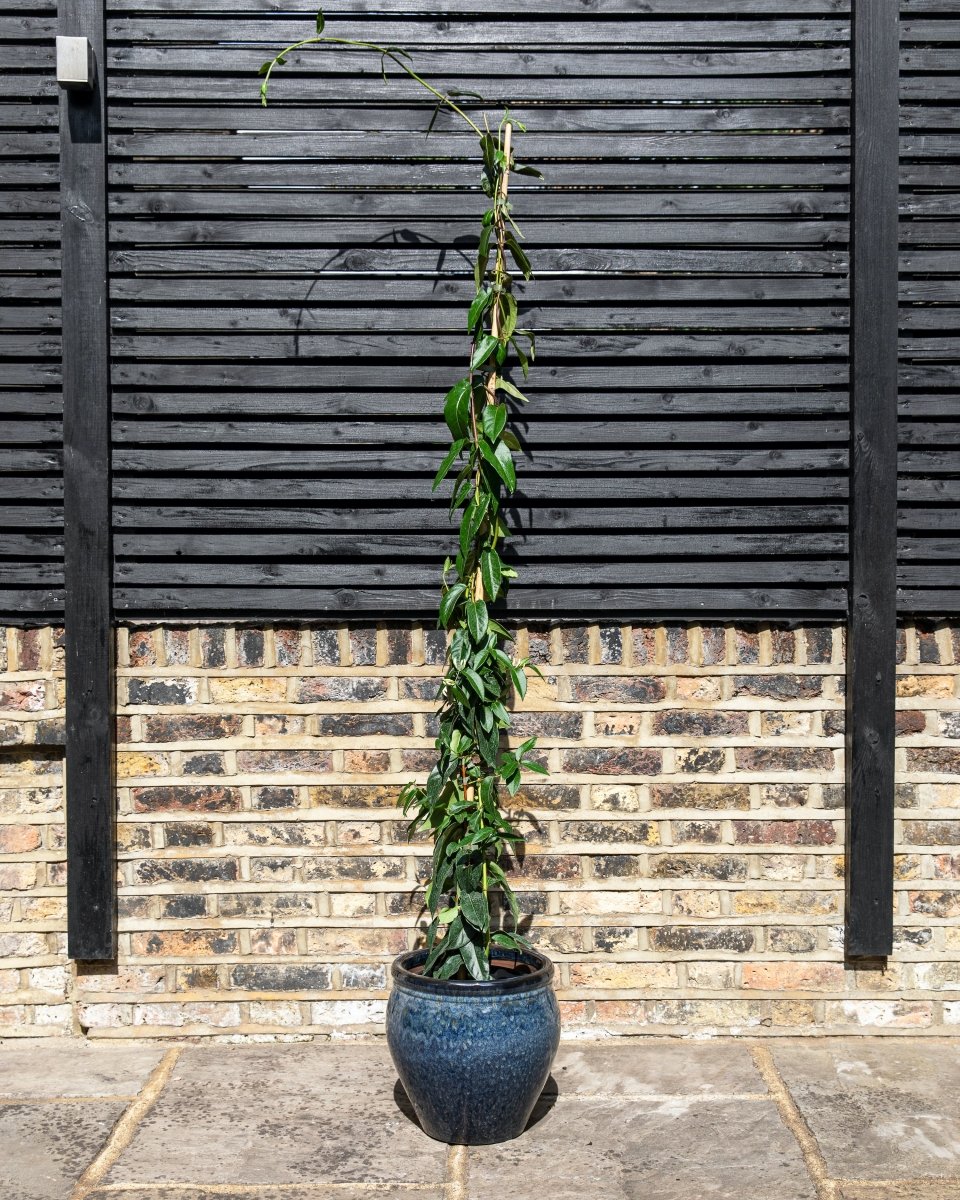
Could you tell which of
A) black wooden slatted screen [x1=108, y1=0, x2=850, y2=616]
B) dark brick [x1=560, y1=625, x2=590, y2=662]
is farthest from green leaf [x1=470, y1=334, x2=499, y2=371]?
dark brick [x1=560, y1=625, x2=590, y2=662]

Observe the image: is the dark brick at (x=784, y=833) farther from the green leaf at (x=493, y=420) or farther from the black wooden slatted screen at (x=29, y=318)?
the black wooden slatted screen at (x=29, y=318)

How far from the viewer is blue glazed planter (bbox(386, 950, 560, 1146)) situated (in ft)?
9.87

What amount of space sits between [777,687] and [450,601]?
1177mm

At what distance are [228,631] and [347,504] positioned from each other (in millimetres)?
566

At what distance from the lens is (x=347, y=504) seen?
Result: 3740mm

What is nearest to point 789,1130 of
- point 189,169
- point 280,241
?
point 280,241

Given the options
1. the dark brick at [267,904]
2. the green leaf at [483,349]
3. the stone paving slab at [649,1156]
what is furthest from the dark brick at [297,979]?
the green leaf at [483,349]

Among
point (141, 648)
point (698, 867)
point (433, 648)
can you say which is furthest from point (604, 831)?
point (141, 648)

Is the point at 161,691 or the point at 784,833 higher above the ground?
the point at 161,691

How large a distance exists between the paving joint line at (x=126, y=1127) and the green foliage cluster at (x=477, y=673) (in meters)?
0.93

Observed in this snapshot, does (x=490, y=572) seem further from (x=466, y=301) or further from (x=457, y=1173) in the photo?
(x=457, y=1173)

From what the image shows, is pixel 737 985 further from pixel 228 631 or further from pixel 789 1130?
pixel 228 631

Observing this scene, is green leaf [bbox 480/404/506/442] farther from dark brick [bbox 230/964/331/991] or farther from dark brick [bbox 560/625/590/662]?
dark brick [bbox 230/964/331/991]

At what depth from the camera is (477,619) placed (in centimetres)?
327
